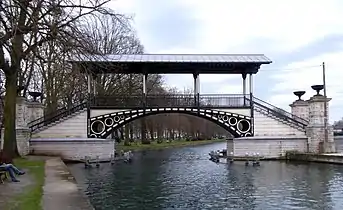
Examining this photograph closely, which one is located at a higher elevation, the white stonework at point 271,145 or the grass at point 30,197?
the white stonework at point 271,145

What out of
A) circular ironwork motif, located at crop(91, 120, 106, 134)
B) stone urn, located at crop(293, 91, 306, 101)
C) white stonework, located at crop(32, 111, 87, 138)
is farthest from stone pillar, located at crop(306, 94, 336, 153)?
white stonework, located at crop(32, 111, 87, 138)

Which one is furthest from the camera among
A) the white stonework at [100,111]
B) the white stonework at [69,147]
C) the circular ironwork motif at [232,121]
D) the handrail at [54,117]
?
the circular ironwork motif at [232,121]

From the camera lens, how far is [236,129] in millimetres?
31266

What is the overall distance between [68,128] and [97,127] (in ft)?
5.94

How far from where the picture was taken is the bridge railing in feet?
103

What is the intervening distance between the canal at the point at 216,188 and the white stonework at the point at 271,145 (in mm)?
5933

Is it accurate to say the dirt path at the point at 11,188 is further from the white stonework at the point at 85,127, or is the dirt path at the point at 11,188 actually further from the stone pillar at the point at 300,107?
the stone pillar at the point at 300,107

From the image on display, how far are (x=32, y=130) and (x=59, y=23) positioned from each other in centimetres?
1870

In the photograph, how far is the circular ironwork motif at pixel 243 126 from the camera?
103 ft

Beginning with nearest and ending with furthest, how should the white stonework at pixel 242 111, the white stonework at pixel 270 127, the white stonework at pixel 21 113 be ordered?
1. the white stonework at pixel 21 113
2. the white stonework at pixel 270 127
3. the white stonework at pixel 242 111

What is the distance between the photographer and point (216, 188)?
655 inches

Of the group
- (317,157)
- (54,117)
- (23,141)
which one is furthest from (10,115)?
(317,157)

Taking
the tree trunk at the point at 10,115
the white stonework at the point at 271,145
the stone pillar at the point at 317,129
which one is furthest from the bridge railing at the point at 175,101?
the tree trunk at the point at 10,115

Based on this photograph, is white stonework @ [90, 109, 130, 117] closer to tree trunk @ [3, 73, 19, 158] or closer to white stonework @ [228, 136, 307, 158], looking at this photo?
white stonework @ [228, 136, 307, 158]
